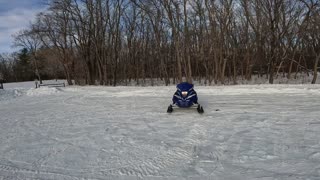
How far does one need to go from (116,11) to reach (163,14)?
889cm

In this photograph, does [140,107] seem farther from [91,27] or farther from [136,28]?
[136,28]

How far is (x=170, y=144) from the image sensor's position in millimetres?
7680

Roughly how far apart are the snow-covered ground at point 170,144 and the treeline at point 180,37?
910 inches

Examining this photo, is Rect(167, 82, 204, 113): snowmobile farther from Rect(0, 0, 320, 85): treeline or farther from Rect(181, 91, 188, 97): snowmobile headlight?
Rect(0, 0, 320, 85): treeline

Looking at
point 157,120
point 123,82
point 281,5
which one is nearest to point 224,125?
point 157,120

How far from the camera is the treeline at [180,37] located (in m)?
34.5

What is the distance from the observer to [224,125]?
31.2ft

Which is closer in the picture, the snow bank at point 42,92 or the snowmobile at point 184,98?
the snowmobile at point 184,98

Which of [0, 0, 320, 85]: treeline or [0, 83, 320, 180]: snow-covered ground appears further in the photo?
[0, 0, 320, 85]: treeline

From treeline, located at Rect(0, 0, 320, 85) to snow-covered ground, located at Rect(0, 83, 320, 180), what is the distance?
2311 centimetres

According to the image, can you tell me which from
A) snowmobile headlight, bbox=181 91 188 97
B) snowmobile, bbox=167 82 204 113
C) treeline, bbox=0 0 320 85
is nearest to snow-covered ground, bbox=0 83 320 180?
snowmobile, bbox=167 82 204 113

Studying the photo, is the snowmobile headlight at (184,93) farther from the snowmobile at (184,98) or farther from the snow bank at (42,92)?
the snow bank at (42,92)

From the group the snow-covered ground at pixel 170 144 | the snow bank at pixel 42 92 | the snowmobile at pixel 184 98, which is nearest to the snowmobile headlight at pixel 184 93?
the snowmobile at pixel 184 98

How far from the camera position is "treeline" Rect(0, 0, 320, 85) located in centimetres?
3447
